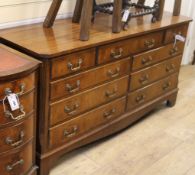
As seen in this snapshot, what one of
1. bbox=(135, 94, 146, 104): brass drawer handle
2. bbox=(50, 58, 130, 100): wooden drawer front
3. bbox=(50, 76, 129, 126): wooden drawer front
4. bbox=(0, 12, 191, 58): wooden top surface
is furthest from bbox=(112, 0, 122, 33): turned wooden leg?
bbox=(135, 94, 146, 104): brass drawer handle

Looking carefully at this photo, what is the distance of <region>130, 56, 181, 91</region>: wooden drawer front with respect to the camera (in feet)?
7.96

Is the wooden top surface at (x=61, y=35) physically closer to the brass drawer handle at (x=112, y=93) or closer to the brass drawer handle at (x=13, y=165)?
the brass drawer handle at (x=112, y=93)

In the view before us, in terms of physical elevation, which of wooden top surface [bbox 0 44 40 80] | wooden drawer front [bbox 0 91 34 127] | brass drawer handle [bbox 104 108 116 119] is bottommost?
brass drawer handle [bbox 104 108 116 119]

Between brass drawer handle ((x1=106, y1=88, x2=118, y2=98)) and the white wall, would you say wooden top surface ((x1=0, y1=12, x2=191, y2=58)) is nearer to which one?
the white wall

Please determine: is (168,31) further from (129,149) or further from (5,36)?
(5,36)

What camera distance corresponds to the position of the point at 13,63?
5.24ft

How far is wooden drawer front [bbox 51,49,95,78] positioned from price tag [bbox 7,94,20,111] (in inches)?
12.4

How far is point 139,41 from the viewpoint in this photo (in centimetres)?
229

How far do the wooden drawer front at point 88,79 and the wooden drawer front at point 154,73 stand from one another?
14cm

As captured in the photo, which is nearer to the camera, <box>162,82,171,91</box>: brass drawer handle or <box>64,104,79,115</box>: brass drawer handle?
<box>64,104,79,115</box>: brass drawer handle

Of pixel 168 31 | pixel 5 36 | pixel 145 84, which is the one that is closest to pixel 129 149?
pixel 145 84

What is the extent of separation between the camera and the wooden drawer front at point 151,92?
2484 millimetres

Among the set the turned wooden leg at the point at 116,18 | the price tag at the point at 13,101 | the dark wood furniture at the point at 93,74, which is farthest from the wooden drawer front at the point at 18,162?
the turned wooden leg at the point at 116,18

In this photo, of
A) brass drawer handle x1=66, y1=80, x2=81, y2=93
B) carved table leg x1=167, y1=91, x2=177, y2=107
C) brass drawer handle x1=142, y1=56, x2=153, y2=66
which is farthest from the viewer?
carved table leg x1=167, y1=91, x2=177, y2=107
